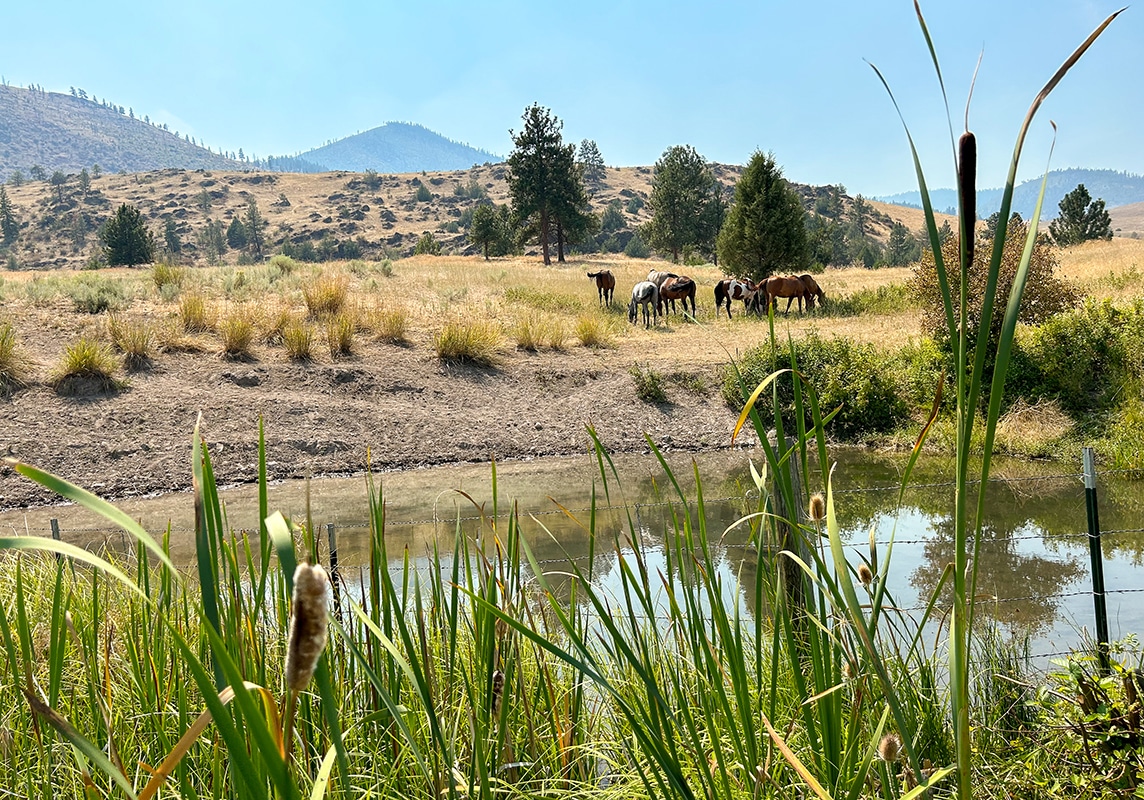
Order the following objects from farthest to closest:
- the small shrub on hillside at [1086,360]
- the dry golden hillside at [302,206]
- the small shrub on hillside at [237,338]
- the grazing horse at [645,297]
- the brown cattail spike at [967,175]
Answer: the dry golden hillside at [302,206]
the grazing horse at [645,297]
the small shrub on hillside at [237,338]
the small shrub on hillside at [1086,360]
the brown cattail spike at [967,175]

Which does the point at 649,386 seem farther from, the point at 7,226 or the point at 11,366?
Result: the point at 7,226

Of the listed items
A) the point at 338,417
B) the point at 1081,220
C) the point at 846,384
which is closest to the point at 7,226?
the point at 338,417

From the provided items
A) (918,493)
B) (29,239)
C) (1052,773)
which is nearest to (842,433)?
(918,493)

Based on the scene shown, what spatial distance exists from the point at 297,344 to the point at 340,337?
0.67m

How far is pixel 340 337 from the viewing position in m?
12.7

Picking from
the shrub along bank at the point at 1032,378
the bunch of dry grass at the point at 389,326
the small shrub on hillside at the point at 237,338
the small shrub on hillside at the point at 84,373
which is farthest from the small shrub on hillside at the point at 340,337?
the shrub along bank at the point at 1032,378

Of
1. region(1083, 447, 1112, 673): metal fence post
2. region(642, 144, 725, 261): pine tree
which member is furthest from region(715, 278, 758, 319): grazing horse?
region(642, 144, 725, 261): pine tree

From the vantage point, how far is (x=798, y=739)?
1888 millimetres

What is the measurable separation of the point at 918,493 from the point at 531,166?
32.2 metres

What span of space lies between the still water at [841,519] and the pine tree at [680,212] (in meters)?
34.6

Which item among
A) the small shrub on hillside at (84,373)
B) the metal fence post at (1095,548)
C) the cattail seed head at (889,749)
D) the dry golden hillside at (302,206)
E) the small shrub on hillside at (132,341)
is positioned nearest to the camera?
the cattail seed head at (889,749)

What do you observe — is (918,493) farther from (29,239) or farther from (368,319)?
(29,239)

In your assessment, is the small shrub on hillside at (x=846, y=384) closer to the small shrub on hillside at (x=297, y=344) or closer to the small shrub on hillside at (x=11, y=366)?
the small shrub on hillside at (x=297, y=344)

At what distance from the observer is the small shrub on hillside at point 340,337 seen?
1261 centimetres
